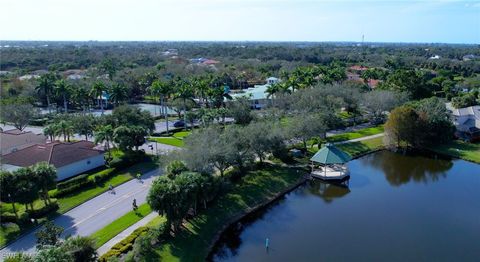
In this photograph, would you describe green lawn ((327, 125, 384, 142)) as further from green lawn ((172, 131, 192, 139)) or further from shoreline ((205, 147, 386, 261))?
green lawn ((172, 131, 192, 139))

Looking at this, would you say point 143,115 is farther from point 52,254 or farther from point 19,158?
point 52,254

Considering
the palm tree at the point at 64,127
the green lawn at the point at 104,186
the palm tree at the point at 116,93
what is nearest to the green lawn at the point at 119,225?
the green lawn at the point at 104,186

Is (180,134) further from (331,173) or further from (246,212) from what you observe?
(246,212)

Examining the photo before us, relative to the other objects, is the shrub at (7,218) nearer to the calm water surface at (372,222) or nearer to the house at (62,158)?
the house at (62,158)

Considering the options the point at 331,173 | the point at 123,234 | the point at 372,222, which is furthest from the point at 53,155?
the point at 372,222

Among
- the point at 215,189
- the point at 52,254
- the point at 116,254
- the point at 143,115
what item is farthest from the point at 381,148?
the point at 52,254

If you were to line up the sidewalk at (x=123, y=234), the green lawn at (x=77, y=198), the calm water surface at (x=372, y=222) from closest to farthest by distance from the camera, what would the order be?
the sidewalk at (x=123, y=234), the calm water surface at (x=372, y=222), the green lawn at (x=77, y=198)
